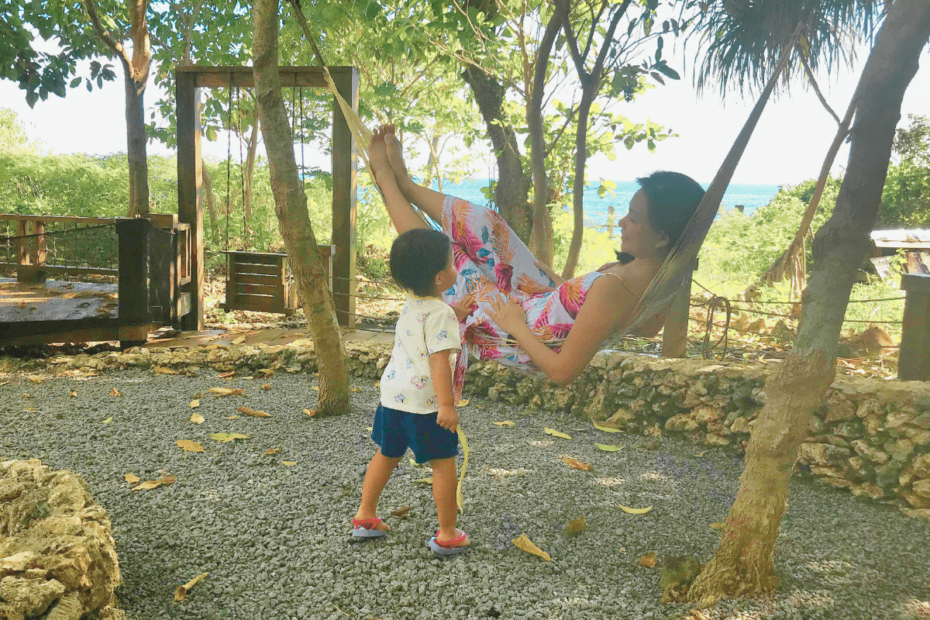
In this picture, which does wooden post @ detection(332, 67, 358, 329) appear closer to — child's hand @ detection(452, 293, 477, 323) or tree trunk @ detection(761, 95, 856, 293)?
child's hand @ detection(452, 293, 477, 323)

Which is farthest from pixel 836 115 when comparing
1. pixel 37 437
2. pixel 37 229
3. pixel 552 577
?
pixel 37 229

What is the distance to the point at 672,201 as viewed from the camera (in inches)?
65.7

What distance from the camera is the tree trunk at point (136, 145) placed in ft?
19.0

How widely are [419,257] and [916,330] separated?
2.11 meters

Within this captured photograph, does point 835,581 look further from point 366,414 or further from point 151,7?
point 151,7

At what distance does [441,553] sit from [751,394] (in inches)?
60.2

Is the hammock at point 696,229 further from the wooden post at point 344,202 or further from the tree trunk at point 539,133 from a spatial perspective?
the wooden post at point 344,202

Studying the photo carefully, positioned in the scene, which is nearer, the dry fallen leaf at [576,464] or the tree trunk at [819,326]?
the tree trunk at [819,326]

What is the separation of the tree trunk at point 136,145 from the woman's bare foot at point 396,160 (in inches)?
179

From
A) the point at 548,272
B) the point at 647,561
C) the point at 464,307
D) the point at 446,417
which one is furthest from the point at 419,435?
the point at 647,561

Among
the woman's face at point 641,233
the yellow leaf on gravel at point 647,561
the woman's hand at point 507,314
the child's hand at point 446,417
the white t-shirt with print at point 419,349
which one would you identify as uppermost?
the woman's face at point 641,233

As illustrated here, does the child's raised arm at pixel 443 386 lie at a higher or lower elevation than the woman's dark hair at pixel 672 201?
lower

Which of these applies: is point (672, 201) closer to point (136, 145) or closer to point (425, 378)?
point (425, 378)

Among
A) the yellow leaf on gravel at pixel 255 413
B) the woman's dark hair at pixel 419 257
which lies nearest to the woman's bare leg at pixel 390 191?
the woman's dark hair at pixel 419 257
